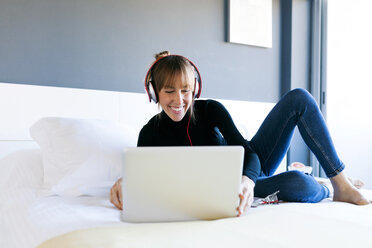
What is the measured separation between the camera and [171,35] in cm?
259

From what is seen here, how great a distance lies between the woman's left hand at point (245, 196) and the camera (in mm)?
1016

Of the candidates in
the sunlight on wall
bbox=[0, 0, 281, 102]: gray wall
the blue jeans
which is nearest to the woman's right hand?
the blue jeans

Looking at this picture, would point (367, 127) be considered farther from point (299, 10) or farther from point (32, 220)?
point (32, 220)

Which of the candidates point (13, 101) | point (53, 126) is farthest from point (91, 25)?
point (53, 126)

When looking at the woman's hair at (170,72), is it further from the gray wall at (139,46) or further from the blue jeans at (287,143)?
the gray wall at (139,46)

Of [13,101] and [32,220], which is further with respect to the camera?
[13,101]

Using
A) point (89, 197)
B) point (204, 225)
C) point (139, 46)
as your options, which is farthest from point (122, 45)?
point (204, 225)

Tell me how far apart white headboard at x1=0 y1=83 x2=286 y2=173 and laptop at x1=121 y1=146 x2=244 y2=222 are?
1195 mm

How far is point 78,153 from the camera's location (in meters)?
1.48

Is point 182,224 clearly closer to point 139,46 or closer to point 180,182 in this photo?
point 180,182

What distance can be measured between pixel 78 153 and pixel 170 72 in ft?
1.67

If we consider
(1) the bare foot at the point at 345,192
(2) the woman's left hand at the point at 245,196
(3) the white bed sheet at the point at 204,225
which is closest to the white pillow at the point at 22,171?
(3) the white bed sheet at the point at 204,225

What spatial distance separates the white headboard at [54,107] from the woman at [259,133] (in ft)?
2.12

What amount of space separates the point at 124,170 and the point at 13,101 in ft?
4.24
